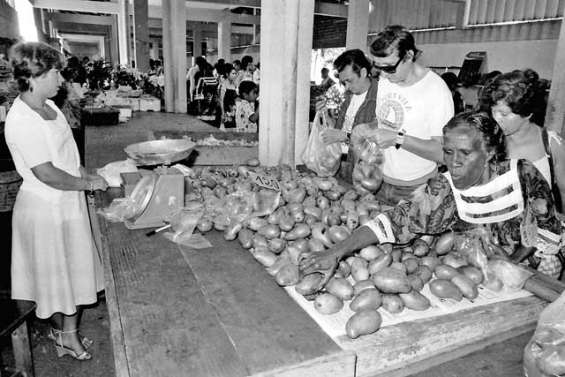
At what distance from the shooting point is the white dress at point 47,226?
7.43 ft

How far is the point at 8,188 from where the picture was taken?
3.39 m

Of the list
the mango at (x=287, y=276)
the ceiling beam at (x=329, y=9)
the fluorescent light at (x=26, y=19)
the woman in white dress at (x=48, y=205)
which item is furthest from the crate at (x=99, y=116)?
the fluorescent light at (x=26, y=19)

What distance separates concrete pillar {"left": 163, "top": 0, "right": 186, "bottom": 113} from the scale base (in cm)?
664

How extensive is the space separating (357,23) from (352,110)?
7836 mm

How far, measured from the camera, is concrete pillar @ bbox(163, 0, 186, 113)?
27.6 ft

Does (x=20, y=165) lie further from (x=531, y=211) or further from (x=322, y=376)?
(x=531, y=211)

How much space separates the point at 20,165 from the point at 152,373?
1745 millimetres

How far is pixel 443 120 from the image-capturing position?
8.20 feet

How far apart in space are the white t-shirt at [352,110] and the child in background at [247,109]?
2705 millimetres

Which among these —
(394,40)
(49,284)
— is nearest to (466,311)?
(394,40)

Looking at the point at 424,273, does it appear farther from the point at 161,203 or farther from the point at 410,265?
the point at 161,203

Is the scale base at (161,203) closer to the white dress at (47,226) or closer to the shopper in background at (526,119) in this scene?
the white dress at (47,226)

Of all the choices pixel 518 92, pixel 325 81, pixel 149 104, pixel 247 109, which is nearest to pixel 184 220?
pixel 518 92

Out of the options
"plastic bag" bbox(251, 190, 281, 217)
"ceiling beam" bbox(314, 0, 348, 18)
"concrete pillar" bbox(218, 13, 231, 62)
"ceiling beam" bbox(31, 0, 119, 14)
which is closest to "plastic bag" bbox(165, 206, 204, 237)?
"plastic bag" bbox(251, 190, 281, 217)
